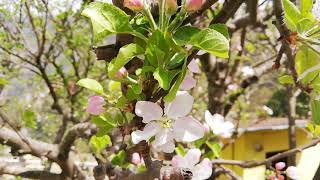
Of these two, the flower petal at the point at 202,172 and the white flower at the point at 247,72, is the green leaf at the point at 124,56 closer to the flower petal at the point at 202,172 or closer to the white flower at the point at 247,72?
the flower petal at the point at 202,172

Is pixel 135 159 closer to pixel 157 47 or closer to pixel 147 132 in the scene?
pixel 147 132

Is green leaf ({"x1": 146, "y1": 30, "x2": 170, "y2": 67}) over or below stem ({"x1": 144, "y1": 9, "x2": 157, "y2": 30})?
below

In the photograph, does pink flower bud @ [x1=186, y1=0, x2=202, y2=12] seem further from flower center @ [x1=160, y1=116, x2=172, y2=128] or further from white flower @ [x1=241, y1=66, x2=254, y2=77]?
white flower @ [x1=241, y1=66, x2=254, y2=77]

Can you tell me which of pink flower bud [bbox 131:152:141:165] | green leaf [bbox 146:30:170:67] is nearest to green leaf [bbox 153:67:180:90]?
green leaf [bbox 146:30:170:67]

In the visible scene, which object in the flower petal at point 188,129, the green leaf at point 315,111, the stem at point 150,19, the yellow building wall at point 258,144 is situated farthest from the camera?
the yellow building wall at point 258,144

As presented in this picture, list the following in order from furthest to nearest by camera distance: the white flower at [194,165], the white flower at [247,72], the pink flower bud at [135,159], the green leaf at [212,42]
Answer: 1. the white flower at [247,72]
2. the pink flower bud at [135,159]
3. the white flower at [194,165]
4. the green leaf at [212,42]

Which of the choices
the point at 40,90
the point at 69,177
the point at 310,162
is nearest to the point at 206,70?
the point at 69,177

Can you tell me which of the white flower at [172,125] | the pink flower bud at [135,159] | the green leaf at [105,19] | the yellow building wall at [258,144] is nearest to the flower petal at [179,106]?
the white flower at [172,125]
